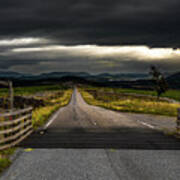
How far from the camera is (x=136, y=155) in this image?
24.3 feet

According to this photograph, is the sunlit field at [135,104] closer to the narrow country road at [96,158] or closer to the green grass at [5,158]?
the narrow country road at [96,158]

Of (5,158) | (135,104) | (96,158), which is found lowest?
(135,104)

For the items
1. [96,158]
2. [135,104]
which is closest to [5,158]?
[96,158]

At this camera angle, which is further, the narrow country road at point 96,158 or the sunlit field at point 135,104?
the sunlit field at point 135,104

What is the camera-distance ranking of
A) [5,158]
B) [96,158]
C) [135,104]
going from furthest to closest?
[135,104]
[96,158]
[5,158]

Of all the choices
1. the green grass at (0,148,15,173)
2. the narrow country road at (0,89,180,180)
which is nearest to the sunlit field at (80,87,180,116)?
the narrow country road at (0,89,180,180)

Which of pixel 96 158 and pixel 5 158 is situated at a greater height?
pixel 5 158

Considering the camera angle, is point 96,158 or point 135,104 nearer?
point 96,158

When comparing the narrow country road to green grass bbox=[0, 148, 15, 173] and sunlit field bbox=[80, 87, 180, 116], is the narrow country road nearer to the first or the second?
green grass bbox=[0, 148, 15, 173]

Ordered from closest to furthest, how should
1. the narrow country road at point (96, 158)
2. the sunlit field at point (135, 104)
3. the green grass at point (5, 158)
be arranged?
the narrow country road at point (96, 158), the green grass at point (5, 158), the sunlit field at point (135, 104)

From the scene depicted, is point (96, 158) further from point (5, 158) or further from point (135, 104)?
point (135, 104)

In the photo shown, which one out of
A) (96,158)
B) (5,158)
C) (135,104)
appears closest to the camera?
(5,158)

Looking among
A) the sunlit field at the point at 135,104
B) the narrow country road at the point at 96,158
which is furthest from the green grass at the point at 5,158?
the sunlit field at the point at 135,104

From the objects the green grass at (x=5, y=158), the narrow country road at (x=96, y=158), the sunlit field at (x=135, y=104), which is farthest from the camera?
the sunlit field at (x=135, y=104)
